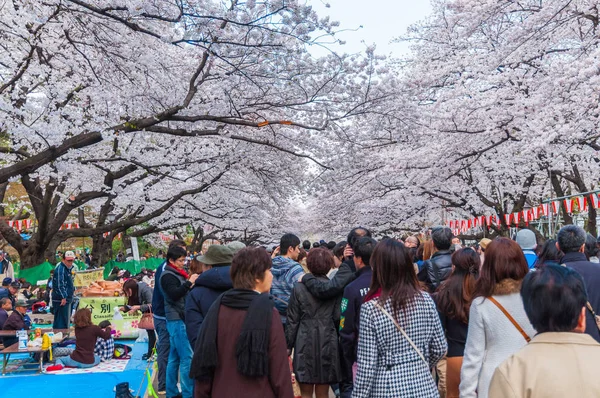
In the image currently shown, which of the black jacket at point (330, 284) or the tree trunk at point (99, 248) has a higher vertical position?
the tree trunk at point (99, 248)

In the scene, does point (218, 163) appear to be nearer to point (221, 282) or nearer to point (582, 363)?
point (221, 282)

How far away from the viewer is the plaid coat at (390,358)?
3.23 m

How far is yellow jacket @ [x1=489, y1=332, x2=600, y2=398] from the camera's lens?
6.01ft

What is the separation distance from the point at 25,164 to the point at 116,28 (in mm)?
2871

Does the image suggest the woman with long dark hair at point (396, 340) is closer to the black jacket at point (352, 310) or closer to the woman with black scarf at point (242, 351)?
the woman with black scarf at point (242, 351)

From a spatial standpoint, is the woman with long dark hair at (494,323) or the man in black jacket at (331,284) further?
the man in black jacket at (331,284)

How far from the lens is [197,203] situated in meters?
22.4

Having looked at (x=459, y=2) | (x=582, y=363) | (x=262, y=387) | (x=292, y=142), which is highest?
(x=459, y=2)

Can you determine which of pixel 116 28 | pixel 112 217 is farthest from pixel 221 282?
pixel 112 217

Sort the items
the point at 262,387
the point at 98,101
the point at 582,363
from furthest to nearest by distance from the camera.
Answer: the point at 98,101
the point at 262,387
the point at 582,363

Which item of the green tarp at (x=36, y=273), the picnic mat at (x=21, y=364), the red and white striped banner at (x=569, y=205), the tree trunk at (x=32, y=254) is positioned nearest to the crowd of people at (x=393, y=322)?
the picnic mat at (x=21, y=364)

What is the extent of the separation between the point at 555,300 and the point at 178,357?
17.1 feet

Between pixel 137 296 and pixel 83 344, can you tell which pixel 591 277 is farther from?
pixel 137 296

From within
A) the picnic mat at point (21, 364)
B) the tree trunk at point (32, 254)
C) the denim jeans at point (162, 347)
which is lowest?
the picnic mat at point (21, 364)
